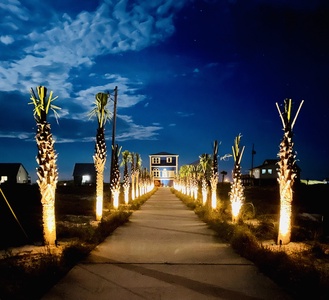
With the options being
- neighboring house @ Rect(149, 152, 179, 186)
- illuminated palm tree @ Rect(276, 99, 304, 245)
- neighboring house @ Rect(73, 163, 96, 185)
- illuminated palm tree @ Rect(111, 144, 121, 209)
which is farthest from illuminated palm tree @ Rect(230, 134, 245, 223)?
neighboring house @ Rect(149, 152, 179, 186)

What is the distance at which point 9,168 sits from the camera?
236 feet

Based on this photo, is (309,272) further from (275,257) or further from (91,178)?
(91,178)

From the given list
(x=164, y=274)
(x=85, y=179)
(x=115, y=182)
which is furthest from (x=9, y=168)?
(x=164, y=274)

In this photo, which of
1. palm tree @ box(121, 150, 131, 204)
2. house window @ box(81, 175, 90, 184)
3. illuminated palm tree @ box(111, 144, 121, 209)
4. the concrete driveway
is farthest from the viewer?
house window @ box(81, 175, 90, 184)

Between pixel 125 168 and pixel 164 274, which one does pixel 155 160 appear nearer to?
pixel 125 168

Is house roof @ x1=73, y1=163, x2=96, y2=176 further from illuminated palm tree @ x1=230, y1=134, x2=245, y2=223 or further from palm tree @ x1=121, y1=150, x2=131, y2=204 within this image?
illuminated palm tree @ x1=230, y1=134, x2=245, y2=223

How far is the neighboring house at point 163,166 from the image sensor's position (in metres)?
98.6

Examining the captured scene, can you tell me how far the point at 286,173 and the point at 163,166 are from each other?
8760cm

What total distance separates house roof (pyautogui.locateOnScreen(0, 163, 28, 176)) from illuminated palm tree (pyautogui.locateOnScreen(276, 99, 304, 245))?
230ft

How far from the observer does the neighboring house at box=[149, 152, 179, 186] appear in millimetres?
98562

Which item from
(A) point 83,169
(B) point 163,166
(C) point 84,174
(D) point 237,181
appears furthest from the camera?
(B) point 163,166

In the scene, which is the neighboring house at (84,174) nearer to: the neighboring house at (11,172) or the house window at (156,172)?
the neighboring house at (11,172)

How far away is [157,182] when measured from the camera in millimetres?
99938

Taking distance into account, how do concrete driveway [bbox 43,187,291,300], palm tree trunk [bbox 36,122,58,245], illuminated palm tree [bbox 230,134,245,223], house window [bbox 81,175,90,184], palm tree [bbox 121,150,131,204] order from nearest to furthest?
concrete driveway [bbox 43,187,291,300] → palm tree trunk [bbox 36,122,58,245] → illuminated palm tree [bbox 230,134,245,223] → palm tree [bbox 121,150,131,204] → house window [bbox 81,175,90,184]
